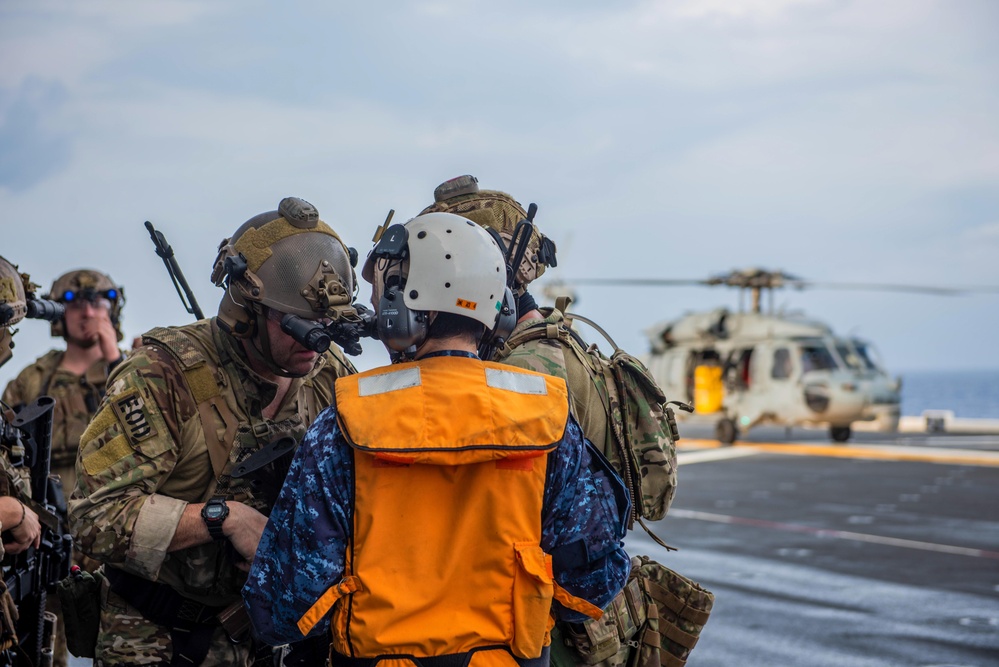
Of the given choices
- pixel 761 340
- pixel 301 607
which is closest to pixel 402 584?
pixel 301 607

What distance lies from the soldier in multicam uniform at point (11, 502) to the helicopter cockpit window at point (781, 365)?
17.6 m

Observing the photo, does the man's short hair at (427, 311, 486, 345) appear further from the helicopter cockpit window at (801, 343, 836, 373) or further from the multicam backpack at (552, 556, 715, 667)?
the helicopter cockpit window at (801, 343, 836, 373)

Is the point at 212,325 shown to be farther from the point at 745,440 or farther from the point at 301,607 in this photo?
Result: the point at 745,440

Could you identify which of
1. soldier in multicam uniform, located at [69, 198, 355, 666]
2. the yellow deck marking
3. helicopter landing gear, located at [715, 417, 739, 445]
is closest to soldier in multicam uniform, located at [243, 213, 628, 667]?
soldier in multicam uniform, located at [69, 198, 355, 666]

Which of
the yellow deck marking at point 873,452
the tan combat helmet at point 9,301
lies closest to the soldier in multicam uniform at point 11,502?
the tan combat helmet at point 9,301

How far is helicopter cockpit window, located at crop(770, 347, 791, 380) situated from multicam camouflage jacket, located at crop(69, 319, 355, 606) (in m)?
17.7

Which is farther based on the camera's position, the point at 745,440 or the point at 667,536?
the point at 745,440

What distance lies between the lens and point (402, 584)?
207cm

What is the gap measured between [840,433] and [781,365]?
2.22m

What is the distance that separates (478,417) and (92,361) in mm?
4094

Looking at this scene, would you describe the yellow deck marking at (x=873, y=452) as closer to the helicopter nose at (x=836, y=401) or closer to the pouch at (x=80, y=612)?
the helicopter nose at (x=836, y=401)

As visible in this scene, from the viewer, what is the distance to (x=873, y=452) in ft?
59.2

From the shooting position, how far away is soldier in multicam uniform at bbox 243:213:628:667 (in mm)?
2049

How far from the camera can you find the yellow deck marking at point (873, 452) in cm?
1667
